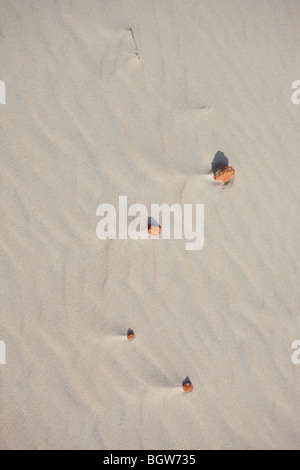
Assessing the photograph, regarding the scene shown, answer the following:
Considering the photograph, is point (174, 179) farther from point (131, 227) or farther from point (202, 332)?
point (202, 332)

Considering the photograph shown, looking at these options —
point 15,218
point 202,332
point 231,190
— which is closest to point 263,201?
point 231,190
